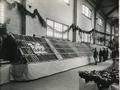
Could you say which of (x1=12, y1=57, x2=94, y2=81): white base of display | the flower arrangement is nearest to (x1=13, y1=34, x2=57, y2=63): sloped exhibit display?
(x1=12, y1=57, x2=94, y2=81): white base of display

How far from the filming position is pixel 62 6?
19.5ft

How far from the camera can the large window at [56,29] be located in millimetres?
5727

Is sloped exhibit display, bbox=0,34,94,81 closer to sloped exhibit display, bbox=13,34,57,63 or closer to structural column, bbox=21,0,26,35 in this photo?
sloped exhibit display, bbox=13,34,57,63

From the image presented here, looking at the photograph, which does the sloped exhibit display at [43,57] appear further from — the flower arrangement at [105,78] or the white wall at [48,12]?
the flower arrangement at [105,78]

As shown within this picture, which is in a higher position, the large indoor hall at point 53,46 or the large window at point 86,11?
the large window at point 86,11

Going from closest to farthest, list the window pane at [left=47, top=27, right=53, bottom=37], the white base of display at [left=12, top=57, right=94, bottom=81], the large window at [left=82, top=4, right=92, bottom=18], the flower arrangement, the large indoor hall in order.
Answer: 1. the flower arrangement
2. the large indoor hall
3. the white base of display at [left=12, top=57, right=94, bottom=81]
4. the large window at [left=82, top=4, right=92, bottom=18]
5. the window pane at [left=47, top=27, right=53, bottom=37]

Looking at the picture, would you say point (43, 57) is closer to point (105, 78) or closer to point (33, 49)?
point (33, 49)

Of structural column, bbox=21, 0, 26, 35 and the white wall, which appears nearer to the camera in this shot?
structural column, bbox=21, 0, 26, 35

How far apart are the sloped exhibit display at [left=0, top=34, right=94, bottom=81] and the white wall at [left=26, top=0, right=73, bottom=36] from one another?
1.10 ft

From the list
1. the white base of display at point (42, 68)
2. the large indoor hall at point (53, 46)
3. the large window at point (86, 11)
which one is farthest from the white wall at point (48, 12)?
the white base of display at point (42, 68)

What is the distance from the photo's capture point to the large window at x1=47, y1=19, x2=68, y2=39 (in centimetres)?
573

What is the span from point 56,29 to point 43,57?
1786 millimetres

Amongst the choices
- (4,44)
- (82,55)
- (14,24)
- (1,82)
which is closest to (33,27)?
(14,24)

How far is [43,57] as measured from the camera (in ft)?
14.8
